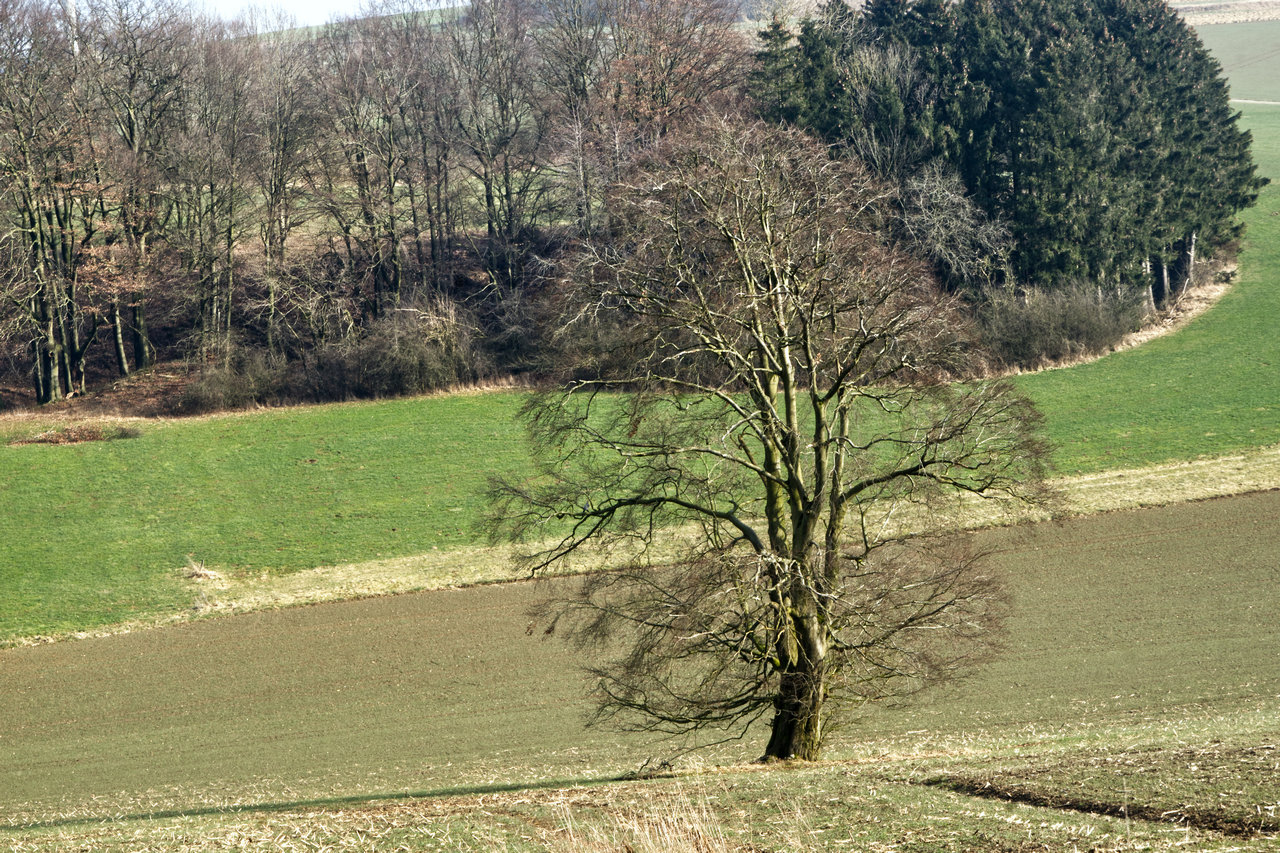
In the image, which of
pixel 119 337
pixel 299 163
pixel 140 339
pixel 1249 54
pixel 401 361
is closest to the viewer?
pixel 401 361

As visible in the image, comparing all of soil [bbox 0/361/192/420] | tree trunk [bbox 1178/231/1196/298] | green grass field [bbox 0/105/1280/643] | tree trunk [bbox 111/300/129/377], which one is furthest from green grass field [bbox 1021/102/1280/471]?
tree trunk [bbox 111/300/129/377]

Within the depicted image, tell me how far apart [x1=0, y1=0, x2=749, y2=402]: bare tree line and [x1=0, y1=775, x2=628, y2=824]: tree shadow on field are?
35948mm

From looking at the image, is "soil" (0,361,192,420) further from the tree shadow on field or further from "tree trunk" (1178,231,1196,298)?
"tree trunk" (1178,231,1196,298)

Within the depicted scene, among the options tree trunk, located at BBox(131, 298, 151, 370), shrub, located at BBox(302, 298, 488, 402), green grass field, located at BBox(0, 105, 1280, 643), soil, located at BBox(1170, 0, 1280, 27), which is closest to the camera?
green grass field, located at BBox(0, 105, 1280, 643)

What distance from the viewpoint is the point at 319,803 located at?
1564 centimetres

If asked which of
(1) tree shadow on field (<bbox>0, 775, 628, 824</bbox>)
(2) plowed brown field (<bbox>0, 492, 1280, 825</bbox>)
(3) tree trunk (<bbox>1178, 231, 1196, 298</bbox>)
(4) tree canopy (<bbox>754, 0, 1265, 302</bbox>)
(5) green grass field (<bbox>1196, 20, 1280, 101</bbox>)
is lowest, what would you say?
(2) plowed brown field (<bbox>0, 492, 1280, 825</bbox>)

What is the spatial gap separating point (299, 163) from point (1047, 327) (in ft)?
118

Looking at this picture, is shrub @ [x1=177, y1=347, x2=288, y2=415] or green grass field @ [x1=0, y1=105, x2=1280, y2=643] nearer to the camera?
green grass field @ [x1=0, y1=105, x2=1280, y2=643]

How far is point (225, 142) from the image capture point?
5044cm

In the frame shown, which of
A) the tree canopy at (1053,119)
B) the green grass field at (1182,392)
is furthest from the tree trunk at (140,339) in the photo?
the green grass field at (1182,392)

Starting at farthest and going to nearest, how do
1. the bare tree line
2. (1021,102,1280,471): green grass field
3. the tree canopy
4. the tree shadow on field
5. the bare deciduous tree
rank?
1. the tree canopy
2. the bare tree line
3. (1021,102,1280,471): green grass field
4. the bare deciduous tree
5. the tree shadow on field

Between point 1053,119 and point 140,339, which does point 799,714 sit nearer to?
point 1053,119

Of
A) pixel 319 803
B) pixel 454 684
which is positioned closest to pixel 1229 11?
pixel 454 684

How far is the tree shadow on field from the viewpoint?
15.2 metres
